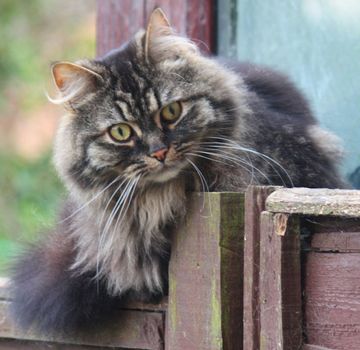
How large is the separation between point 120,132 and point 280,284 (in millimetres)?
745

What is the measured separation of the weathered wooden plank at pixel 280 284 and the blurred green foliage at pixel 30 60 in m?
4.88

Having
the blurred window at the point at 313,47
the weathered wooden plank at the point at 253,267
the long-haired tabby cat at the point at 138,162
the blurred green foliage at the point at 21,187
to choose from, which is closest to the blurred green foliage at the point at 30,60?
the blurred green foliage at the point at 21,187

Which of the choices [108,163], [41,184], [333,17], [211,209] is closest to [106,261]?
[108,163]

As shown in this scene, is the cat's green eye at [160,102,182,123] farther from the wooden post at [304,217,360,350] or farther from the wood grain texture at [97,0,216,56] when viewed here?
the wood grain texture at [97,0,216,56]

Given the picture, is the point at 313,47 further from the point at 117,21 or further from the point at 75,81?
the point at 75,81

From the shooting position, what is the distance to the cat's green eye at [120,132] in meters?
2.49

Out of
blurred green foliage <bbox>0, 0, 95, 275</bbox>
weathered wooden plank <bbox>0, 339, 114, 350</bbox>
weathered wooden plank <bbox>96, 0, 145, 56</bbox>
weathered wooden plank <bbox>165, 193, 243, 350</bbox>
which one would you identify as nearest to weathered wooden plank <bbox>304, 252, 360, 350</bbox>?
weathered wooden plank <bbox>165, 193, 243, 350</bbox>

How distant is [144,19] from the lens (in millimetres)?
3504

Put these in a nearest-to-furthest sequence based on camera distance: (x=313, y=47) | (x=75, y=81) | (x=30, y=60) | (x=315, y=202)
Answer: (x=315, y=202)
(x=75, y=81)
(x=313, y=47)
(x=30, y=60)

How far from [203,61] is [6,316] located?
0.94 metres

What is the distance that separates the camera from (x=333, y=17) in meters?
3.35

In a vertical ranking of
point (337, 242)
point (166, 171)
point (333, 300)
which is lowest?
point (333, 300)

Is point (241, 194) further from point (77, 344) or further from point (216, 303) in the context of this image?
point (77, 344)

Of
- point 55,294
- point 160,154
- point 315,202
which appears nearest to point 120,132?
point 160,154
